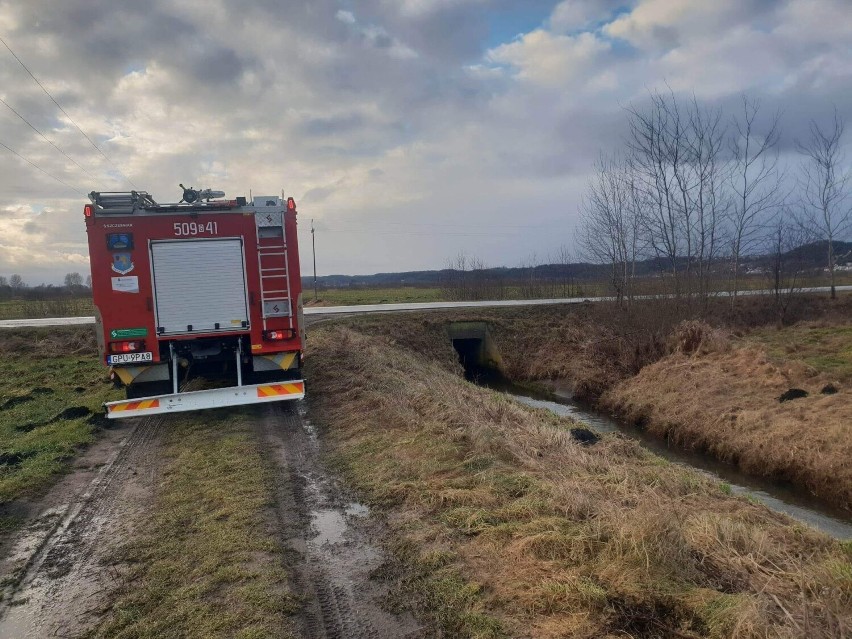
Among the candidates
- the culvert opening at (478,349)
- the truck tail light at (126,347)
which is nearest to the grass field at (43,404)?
the truck tail light at (126,347)

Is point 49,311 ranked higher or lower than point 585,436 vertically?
higher

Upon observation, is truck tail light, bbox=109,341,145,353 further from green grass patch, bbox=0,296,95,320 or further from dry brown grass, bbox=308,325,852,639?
green grass patch, bbox=0,296,95,320

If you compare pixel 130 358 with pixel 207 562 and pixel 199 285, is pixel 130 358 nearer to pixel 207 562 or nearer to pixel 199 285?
pixel 199 285

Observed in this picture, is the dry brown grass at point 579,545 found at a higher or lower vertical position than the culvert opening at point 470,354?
higher

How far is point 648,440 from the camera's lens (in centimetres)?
1417

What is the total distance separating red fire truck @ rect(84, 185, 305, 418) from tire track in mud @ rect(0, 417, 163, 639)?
253 cm

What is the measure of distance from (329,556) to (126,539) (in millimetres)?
1966

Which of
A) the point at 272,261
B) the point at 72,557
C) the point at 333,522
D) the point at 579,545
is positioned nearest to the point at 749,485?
the point at 579,545

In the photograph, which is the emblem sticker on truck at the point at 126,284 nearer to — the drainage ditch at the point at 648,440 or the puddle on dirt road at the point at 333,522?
the puddle on dirt road at the point at 333,522

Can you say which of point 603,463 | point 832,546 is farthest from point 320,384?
point 832,546

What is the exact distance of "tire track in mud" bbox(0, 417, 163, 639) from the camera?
407cm

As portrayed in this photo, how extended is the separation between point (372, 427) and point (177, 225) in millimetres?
4619

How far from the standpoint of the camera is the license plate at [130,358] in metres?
9.47

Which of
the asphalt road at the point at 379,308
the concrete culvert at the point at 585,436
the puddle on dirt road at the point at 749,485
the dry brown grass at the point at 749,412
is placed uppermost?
the asphalt road at the point at 379,308
